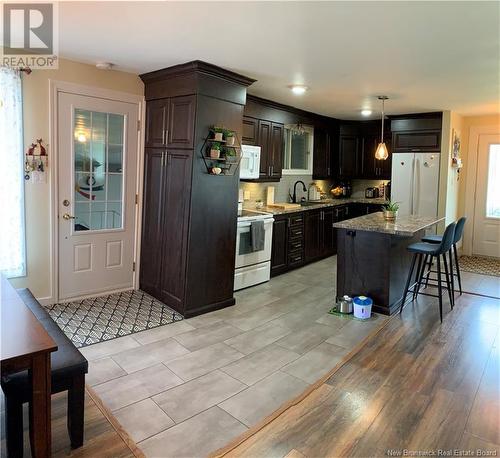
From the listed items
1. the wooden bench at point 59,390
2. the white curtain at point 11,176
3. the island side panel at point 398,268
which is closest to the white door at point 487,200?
the island side panel at point 398,268

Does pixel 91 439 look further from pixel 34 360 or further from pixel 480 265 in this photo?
pixel 480 265

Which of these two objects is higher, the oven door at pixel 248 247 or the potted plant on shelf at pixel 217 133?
the potted plant on shelf at pixel 217 133

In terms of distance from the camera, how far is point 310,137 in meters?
7.07

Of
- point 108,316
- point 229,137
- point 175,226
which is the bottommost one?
point 108,316

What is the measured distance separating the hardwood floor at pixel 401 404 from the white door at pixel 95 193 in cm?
279

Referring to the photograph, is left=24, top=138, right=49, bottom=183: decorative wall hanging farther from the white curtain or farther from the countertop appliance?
the countertop appliance

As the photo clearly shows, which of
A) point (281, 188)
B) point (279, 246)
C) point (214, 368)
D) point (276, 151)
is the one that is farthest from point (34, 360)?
point (281, 188)

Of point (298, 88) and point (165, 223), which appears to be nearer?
point (165, 223)

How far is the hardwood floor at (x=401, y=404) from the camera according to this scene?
2252mm

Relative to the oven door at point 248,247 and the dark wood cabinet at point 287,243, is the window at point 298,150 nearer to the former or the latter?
the dark wood cabinet at point 287,243

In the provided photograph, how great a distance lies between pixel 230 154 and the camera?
4.20 meters

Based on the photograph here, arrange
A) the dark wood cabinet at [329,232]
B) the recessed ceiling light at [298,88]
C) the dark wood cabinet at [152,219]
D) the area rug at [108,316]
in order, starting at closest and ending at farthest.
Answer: the area rug at [108,316] → the dark wood cabinet at [152,219] → the recessed ceiling light at [298,88] → the dark wood cabinet at [329,232]

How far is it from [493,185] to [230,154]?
17.0 feet

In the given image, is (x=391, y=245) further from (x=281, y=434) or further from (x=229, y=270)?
(x=281, y=434)
